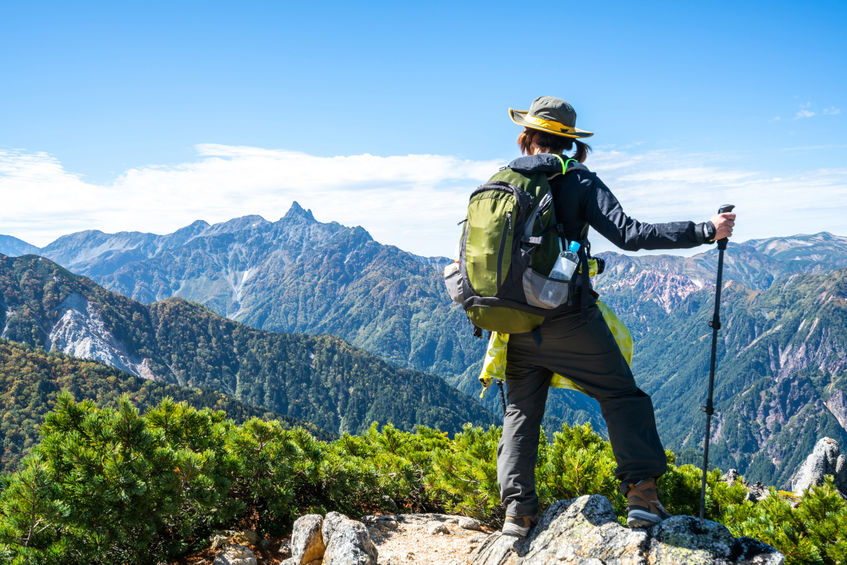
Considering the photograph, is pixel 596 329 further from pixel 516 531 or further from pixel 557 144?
pixel 516 531

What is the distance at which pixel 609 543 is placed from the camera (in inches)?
179

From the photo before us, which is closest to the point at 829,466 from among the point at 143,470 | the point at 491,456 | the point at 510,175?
the point at 491,456

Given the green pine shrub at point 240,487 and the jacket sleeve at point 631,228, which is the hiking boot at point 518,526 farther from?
the jacket sleeve at point 631,228

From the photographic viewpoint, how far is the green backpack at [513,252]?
4305 millimetres

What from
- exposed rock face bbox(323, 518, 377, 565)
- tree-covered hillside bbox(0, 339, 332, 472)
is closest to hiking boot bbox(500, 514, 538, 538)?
exposed rock face bbox(323, 518, 377, 565)

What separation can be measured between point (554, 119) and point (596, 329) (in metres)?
1.96

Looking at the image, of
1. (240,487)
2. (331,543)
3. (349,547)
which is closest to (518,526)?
(349,547)

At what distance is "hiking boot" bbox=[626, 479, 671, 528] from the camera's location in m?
4.50

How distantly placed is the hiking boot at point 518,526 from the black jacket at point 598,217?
2835 millimetres

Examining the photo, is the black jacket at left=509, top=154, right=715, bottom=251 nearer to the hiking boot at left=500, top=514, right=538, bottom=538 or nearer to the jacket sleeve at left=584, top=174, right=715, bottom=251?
the jacket sleeve at left=584, top=174, right=715, bottom=251

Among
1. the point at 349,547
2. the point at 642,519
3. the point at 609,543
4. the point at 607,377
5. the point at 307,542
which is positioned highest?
the point at 607,377

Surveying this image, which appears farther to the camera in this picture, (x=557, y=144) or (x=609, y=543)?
(x=557, y=144)

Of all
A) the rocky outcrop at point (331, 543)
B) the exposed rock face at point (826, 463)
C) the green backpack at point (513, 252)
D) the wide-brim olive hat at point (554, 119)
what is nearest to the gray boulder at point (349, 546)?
the rocky outcrop at point (331, 543)

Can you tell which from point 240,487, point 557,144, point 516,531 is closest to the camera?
point 557,144
